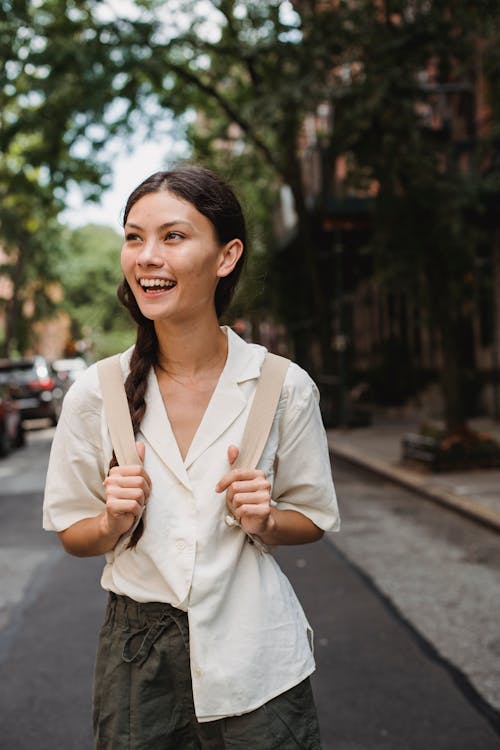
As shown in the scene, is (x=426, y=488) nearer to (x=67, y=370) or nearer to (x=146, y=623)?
(x=146, y=623)

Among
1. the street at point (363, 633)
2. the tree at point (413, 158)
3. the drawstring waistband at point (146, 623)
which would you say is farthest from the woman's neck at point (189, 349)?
the tree at point (413, 158)

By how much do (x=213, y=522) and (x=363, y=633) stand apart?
12.0 ft

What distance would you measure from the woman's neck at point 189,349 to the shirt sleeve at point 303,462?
19 cm

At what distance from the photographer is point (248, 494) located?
186 cm

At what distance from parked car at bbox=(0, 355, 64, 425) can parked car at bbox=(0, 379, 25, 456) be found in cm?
354

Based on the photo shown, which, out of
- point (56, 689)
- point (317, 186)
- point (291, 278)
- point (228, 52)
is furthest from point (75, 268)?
point (56, 689)

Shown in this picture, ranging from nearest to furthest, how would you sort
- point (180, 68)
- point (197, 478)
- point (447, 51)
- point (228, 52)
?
1. point (197, 478)
2. point (447, 51)
3. point (228, 52)
4. point (180, 68)

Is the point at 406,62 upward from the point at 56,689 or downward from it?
upward

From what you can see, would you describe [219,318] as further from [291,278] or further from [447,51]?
[291,278]

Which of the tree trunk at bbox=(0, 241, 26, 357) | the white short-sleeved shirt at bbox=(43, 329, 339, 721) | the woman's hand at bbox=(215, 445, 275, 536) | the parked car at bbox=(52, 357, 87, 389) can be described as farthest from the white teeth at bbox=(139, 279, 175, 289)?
the tree trunk at bbox=(0, 241, 26, 357)

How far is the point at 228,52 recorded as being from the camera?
51.4 ft

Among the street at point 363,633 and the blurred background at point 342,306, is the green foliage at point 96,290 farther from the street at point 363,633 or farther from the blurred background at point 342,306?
the street at point 363,633

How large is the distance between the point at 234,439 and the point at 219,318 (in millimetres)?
366

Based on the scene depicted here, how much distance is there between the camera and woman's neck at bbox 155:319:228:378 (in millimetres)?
2090
